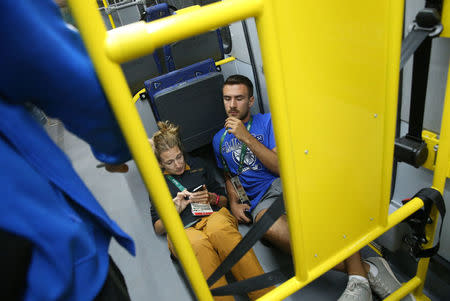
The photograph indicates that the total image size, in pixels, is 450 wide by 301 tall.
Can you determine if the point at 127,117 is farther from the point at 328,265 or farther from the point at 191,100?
the point at 191,100

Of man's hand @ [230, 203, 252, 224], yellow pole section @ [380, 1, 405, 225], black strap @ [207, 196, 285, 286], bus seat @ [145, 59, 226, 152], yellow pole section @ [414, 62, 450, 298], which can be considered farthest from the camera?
bus seat @ [145, 59, 226, 152]

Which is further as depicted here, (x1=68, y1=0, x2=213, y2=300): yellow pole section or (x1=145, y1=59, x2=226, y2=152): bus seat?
(x1=145, y1=59, x2=226, y2=152): bus seat

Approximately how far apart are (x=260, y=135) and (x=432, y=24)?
1458 mm

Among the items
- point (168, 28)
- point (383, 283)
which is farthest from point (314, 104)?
point (383, 283)

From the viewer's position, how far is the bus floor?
1.93 m

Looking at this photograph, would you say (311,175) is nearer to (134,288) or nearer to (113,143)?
(113,143)

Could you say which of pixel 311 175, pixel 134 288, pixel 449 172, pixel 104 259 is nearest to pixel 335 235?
pixel 311 175

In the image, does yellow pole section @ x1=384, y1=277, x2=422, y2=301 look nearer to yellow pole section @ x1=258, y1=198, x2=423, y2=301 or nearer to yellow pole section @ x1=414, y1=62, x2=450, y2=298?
yellow pole section @ x1=414, y1=62, x2=450, y2=298

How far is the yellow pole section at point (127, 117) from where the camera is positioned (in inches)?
20.6

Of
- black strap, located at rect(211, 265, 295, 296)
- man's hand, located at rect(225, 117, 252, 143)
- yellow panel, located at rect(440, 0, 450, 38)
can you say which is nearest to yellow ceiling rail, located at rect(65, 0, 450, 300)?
black strap, located at rect(211, 265, 295, 296)

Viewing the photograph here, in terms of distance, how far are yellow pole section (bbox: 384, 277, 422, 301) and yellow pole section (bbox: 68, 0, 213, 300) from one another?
4.37ft

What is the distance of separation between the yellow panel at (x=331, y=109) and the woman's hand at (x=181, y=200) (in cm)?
128

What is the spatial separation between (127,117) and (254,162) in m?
1.79

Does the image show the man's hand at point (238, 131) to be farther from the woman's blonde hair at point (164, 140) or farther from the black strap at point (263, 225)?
the black strap at point (263, 225)
